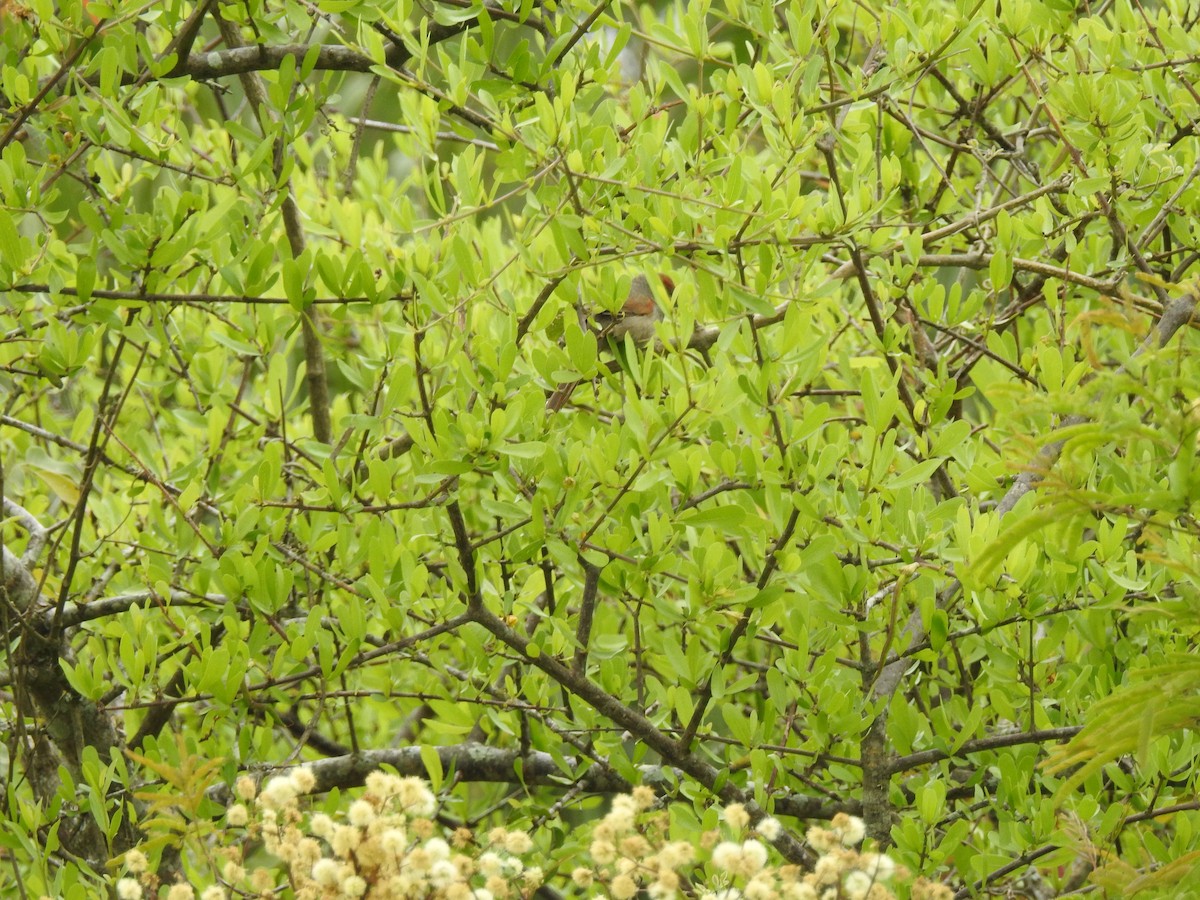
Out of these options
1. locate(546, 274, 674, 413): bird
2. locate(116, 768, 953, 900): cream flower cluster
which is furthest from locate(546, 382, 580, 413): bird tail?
locate(116, 768, 953, 900): cream flower cluster

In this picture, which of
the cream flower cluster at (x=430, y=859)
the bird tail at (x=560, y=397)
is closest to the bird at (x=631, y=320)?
the bird tail at (x=560, y=397)

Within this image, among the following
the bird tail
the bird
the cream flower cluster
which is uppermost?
the bird

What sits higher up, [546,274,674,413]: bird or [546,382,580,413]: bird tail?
[546,274,674,413]: bird

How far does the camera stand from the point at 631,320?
2.70 metres

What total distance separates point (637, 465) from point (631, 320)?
2.21 feet

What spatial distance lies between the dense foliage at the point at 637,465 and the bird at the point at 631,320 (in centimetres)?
6

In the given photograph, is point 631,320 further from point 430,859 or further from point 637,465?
point 430,859

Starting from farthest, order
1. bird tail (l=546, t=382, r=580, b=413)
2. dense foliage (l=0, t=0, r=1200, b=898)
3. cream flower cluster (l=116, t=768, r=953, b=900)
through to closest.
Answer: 1. bird tail (l=546, t=382, r=580, b=413)
2. dense foliage (l=0, t=0, r=1200, b=898)
3. cream flower cluster (l=116, t=768, r=953, b=900)

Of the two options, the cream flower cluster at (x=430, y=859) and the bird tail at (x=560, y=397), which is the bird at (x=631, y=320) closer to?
the bird tail at (x=560, y=397)

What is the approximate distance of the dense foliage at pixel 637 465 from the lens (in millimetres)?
2170

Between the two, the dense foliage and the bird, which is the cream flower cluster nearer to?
the dense foliage

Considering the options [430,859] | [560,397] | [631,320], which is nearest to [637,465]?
[560,397]

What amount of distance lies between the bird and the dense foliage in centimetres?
6

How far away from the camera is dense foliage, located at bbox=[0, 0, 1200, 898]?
2.17 m
